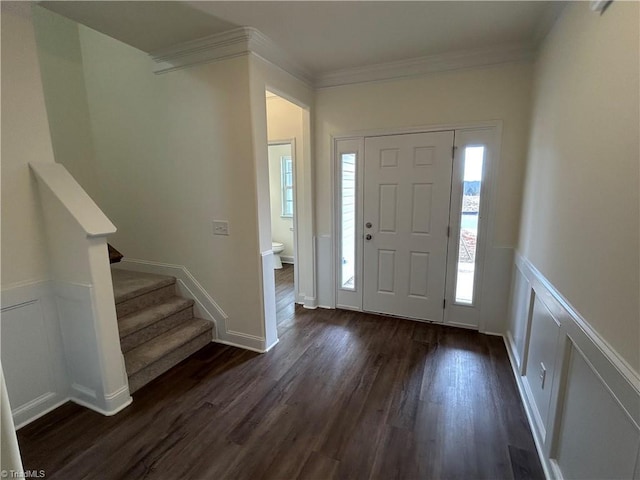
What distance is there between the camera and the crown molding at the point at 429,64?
8.42 feet

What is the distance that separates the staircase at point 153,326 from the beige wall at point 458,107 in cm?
232

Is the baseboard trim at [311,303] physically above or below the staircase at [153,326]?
below

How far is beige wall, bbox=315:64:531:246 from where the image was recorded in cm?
266

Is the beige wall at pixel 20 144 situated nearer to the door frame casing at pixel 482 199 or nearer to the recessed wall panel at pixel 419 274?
the door frame casing at pixel 482 199

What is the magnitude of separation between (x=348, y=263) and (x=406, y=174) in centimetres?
118

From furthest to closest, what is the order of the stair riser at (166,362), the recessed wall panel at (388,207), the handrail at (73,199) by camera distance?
the recessed wall panel at (388,207) < the stair riser at (166,362) < the handrail at (73,199)

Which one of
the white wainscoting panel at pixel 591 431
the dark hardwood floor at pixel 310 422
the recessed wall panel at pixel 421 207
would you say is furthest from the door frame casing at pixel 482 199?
the white wainscoting panel at pixel 591 431

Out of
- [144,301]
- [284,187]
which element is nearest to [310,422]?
[144,301]

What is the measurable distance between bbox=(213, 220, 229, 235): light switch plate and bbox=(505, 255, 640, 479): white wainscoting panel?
2.33 metres

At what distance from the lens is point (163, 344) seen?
253 centimetres

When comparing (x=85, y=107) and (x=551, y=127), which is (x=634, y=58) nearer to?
(x=551, y=127)

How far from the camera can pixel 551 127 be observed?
1957 millimetres

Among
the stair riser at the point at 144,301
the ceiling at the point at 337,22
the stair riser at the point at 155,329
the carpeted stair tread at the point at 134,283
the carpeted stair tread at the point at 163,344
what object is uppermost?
the ceiling at the point at 337,22

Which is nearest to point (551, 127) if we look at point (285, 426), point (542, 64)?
point (542, 64)
